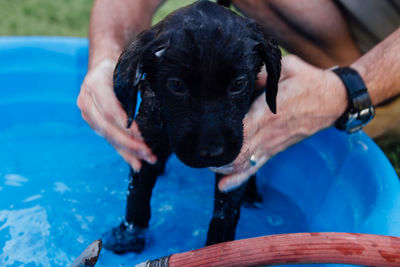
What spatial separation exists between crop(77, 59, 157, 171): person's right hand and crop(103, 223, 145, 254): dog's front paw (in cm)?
49

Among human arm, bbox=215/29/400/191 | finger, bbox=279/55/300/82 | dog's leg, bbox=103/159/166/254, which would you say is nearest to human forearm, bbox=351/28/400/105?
human arm, bbox=215/29/400/191

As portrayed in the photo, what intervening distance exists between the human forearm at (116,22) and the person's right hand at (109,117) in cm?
43

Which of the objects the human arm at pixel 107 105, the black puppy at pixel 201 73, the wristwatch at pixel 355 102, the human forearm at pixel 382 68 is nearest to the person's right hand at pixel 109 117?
the human arm at pixel 107 105

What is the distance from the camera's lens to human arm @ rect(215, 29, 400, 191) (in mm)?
2080

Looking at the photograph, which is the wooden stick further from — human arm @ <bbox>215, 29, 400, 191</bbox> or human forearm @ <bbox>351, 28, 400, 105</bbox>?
human forearm @ <bbox>351, 28, 400, 105</bbox>

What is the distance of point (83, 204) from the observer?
3035 millimetres

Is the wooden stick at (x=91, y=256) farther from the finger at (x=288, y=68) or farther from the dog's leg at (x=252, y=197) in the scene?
the dog's leg at (x=252, y=197)

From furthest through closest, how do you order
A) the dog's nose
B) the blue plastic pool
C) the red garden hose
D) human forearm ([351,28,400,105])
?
1. the blue plastic pool
2. human forearm ([351,28,400,105])
3. the dog's nose
4. the red garden hose

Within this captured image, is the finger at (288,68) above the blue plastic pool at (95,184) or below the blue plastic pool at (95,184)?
above

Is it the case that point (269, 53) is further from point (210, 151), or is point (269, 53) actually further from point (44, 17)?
point (44, 17)

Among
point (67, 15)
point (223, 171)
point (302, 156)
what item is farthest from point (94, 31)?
point (67, 15)

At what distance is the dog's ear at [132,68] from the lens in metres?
1.73

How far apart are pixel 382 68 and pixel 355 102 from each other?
1.17 feet

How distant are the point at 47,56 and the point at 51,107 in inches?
17.5
